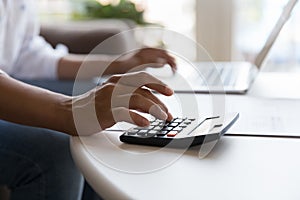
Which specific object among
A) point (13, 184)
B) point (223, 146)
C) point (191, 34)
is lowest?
point (191, 34)

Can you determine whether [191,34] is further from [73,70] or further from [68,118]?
[68,118]

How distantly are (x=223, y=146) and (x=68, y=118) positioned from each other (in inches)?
8.8

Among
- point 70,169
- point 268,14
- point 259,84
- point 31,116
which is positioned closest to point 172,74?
point 259,84

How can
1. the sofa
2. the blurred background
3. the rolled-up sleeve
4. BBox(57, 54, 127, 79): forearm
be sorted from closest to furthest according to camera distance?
BBox(57, 54, 127, 79): forearm
the rolled-up sleeve
the sofa
the blurred background

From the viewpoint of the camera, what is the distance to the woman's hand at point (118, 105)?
693mm

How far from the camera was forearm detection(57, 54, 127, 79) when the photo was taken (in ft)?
3.74

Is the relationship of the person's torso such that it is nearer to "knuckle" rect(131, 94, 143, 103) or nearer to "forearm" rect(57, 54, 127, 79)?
"forearm" rect(57, 54, 127, 79)

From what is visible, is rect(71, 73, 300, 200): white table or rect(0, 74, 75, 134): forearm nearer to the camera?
rect(71, 73, 300, 200): white table

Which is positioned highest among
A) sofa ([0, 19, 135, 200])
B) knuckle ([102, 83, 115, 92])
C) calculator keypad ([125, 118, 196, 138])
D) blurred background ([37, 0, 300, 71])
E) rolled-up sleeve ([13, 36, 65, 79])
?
knuckle ([102, 83, 115, 92])

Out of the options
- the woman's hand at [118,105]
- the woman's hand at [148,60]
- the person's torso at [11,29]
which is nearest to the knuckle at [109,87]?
the woman's hand at [118,105]

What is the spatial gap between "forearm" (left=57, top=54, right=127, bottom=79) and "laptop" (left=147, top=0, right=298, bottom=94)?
0.26 ft

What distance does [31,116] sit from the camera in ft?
2.46

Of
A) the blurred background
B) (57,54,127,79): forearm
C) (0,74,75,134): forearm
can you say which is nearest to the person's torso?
(57,54,127,79): forearm

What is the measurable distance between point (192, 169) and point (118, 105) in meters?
0.16
